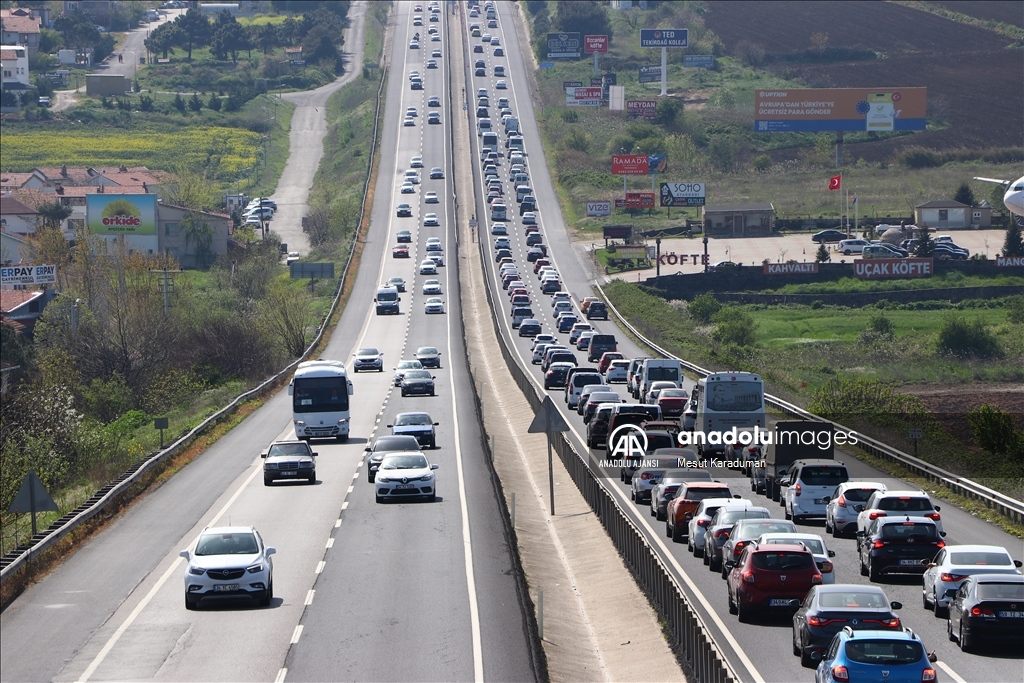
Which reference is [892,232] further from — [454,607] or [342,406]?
[454,607]

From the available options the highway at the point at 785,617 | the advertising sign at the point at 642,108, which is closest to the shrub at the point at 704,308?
the highway at the point at 785,617

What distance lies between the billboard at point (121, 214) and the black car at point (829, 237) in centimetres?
5345

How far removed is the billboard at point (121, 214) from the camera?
110938mm

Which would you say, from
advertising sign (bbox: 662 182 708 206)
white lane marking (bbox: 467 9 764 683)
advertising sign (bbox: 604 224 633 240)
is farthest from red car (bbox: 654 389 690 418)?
advertising sign (bbox: 662 182 708 206)

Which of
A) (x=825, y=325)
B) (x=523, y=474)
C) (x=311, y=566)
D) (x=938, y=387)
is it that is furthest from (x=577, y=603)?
(x=825, y=325)

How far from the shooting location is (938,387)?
214 ft

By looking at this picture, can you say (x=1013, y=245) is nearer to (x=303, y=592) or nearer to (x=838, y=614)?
(x=303, y=592)

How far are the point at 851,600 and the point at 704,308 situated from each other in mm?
74170

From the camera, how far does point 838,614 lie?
19.7m

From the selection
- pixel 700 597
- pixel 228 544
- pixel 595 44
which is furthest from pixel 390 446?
pixel 595 44

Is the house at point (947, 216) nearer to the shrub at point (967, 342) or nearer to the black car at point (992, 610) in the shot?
the shrub at point (967, 342)

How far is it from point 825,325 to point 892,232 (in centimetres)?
2950

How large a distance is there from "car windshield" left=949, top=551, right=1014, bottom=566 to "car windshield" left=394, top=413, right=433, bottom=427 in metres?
25.9

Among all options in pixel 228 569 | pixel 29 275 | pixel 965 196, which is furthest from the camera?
pixel 965 196
